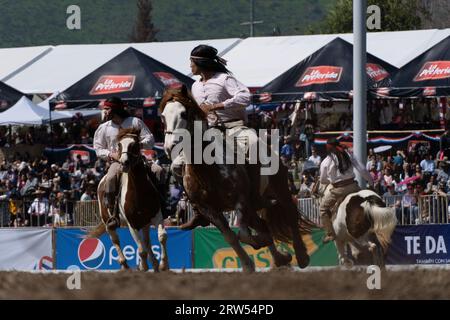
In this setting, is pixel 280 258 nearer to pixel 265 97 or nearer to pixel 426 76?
pixel 426 76

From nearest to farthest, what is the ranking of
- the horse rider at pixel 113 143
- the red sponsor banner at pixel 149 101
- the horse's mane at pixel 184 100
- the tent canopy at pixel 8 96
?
the horse's mane at pixel 184 100 → the horse rider at pixel 113 143 → the red sponsor banner at pixel 149 101 → the tent canopy at pixel 8 96

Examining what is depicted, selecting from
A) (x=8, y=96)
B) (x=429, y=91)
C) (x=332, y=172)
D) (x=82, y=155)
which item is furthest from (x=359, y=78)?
(x=8, y=96)

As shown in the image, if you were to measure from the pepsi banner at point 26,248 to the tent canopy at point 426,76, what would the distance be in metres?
9.54

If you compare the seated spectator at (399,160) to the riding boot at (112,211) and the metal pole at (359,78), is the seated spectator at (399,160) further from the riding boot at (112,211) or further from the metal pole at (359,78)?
the riding boot at (112,211)

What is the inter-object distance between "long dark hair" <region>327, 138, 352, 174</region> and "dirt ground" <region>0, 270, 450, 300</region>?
6836mm

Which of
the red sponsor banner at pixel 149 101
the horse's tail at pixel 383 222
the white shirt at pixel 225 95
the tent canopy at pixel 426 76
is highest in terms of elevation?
A: the tent canopy at pixel 426 76

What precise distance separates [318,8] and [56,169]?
14712 centimetres

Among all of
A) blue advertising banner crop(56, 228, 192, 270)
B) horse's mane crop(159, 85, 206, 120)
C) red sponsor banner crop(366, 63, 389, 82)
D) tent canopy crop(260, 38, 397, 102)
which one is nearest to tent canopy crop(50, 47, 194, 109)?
tent canopy crop(260, 38, 397, 102)

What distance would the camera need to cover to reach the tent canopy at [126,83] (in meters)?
28.8

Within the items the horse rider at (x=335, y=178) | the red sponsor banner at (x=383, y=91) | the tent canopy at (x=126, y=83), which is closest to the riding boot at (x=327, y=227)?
the horse rider at (x=335, y=178)

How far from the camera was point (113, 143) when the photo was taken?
17.2 metres

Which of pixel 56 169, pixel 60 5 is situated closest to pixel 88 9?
pixel 60 5

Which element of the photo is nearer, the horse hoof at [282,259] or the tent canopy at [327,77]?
the horse hoof at [282,259]
